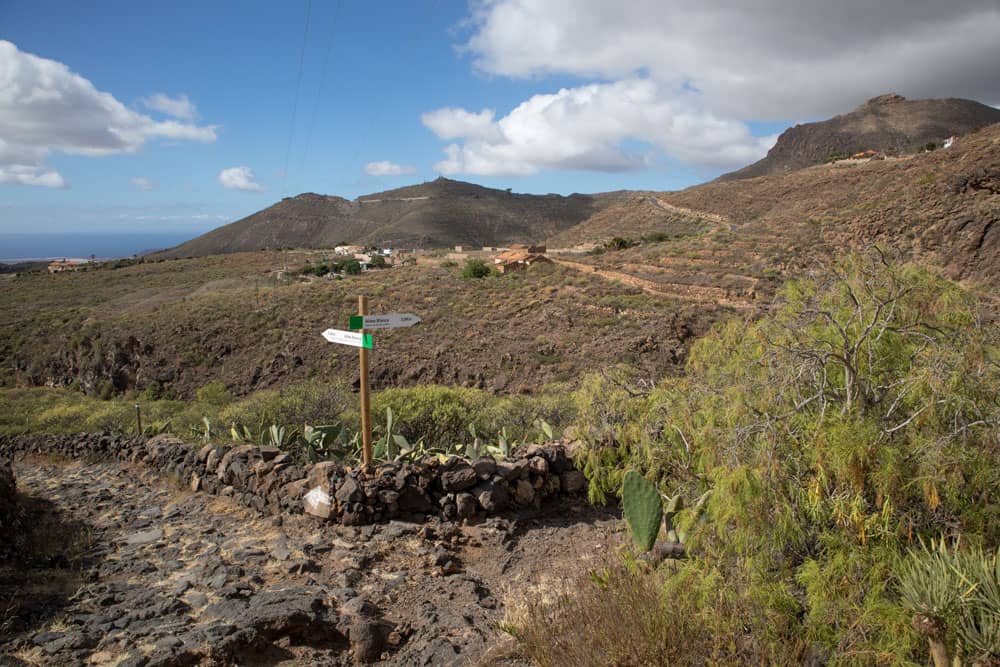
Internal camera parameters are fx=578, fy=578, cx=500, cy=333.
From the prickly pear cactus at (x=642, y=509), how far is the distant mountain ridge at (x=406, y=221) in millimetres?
64960

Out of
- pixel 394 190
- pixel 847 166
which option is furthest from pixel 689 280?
pixel 394 190

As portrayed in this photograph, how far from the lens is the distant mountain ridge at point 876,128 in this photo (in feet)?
251

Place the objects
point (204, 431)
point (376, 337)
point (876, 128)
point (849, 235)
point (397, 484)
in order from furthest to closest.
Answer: point (876, 128) → point (849, 235) → point (376, 337) → point (204, 431) → point (397, 484)

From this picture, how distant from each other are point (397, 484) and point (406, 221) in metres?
75.9

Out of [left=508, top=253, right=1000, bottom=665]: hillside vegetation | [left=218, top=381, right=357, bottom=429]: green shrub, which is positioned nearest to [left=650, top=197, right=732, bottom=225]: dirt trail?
[left=218, top=381, right=357, bottom=429]: green shrub

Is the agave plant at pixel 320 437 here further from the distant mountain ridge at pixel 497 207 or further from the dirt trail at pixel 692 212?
the distant mountain ridge at pixel 497 207

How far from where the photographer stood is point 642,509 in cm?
448

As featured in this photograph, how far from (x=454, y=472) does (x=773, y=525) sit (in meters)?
3.91

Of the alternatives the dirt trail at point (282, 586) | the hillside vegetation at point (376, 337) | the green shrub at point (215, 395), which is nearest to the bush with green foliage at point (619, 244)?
the hillside vegetation at point (376, 337)

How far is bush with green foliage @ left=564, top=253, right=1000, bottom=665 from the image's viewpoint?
3.23 metres

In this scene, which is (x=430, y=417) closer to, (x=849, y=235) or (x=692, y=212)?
(x=849, y=235)

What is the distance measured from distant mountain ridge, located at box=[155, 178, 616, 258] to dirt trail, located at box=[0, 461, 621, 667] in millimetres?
62866

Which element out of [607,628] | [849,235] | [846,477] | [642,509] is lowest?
[607,628]

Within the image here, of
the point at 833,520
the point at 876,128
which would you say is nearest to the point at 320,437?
the point at 833,520
